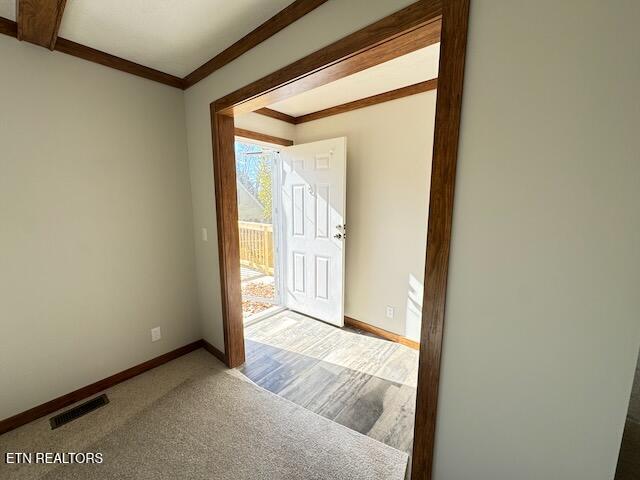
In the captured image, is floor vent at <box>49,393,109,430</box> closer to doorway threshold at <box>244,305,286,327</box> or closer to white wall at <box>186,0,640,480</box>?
doorway threshold at <box>244,305,286,327</box>

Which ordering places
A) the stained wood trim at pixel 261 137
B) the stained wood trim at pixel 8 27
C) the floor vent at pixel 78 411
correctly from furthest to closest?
the stained wood trim at pixel 261 137 → the floor vent at pixel 78 411 → the stained wood trim at pixel 8 27

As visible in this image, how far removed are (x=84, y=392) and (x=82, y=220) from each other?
46.2 inches

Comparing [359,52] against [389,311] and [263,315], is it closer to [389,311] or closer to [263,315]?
[389,311]

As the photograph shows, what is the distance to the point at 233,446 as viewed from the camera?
1482mm

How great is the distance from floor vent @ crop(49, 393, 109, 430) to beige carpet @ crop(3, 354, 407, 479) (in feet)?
1.06

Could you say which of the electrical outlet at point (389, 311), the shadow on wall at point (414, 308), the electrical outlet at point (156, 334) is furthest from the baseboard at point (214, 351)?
the shadow on wall at point (414, 308)

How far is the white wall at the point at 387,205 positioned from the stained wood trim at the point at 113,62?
57.2 inches

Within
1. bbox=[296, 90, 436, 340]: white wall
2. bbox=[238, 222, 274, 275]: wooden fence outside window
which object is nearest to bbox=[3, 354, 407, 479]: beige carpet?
bbox=[296, 90, 436, 340]: white wall

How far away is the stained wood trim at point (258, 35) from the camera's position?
130cm

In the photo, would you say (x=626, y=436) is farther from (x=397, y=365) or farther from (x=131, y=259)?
(x=131, y=259)

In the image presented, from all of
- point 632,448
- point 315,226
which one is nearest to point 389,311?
point 315,226

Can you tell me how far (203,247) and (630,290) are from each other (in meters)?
2.38

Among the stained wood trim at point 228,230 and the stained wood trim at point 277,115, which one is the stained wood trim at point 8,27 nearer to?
the stained wood trim at point 228,230

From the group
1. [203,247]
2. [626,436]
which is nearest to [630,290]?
[626,436]
